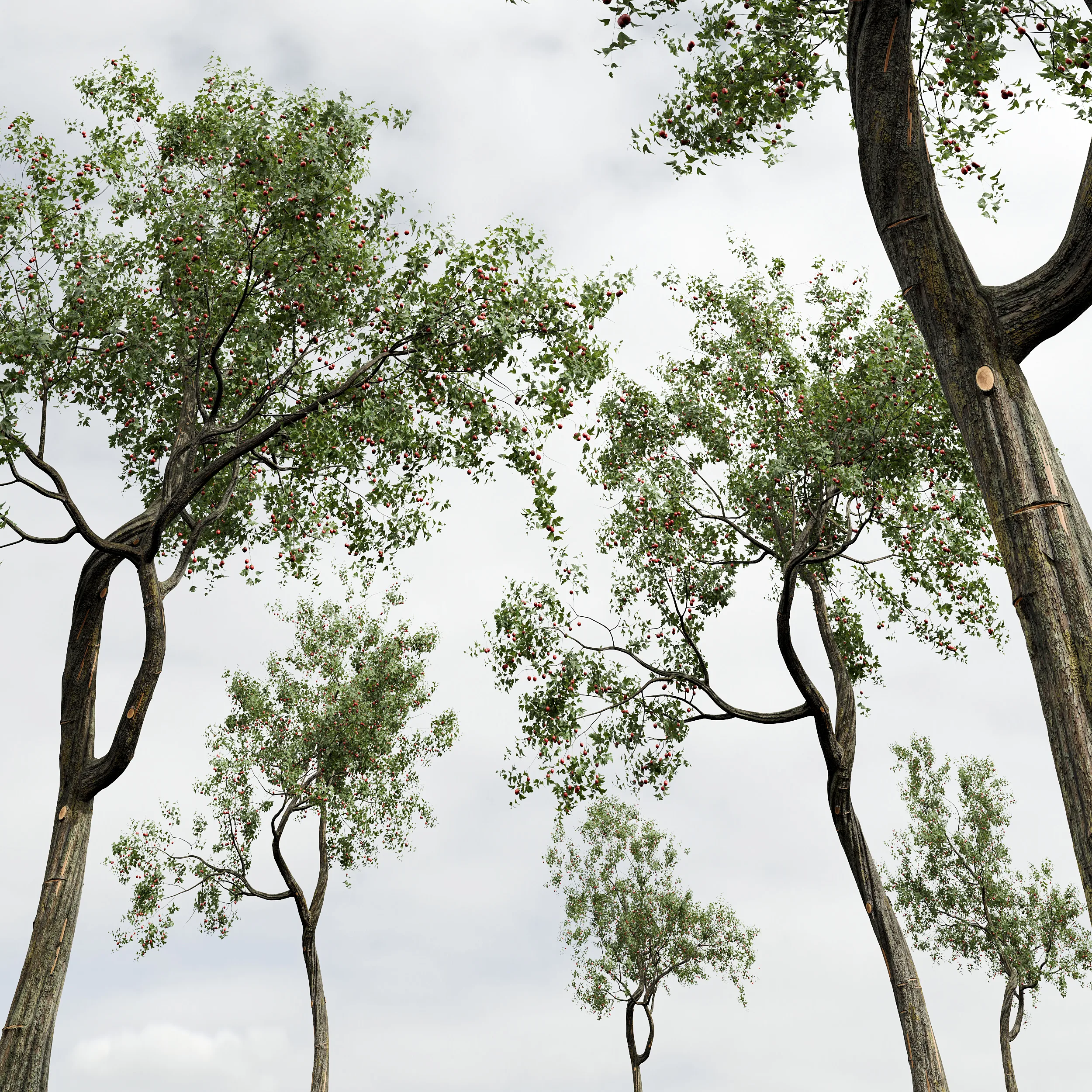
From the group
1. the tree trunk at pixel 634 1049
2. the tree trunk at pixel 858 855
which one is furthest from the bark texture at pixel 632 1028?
the tree trunk at pixel 858 855

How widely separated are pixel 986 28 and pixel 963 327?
15.3 ft

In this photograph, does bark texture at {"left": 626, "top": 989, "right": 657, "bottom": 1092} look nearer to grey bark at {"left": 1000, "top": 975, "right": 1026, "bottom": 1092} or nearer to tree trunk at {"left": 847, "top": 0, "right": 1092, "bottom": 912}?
grey bark at {"left": 1000, "top": 975, "right": 1026, "bottom": 1092}

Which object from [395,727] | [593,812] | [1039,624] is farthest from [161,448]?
[593,812]

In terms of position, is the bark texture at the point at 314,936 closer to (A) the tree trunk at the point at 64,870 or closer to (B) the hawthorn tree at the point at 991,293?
(A) the tree trunk at the point at 64,870

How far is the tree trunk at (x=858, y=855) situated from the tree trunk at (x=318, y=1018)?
16.2 m

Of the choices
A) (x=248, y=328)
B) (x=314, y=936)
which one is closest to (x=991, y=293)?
(x=248, y=328)

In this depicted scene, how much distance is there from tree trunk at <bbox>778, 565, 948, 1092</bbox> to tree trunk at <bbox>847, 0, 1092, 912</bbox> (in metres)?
9.14

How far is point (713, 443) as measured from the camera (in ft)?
65.0

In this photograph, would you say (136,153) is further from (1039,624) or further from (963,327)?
(1039,624)

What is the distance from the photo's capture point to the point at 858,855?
54.5 feet

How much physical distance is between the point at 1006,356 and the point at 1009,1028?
32.0 metres

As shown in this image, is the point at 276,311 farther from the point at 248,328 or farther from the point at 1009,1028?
the point at 1009,1028

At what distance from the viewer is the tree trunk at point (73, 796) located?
39.9 feet

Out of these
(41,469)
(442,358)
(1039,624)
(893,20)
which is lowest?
(1039,624)
